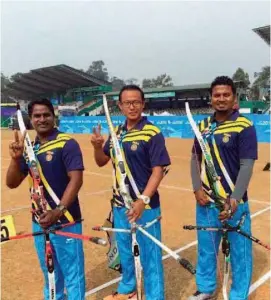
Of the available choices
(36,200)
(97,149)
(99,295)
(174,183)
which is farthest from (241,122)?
(174,183)

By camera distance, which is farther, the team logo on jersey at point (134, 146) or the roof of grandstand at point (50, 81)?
the roof of grandstand at point (50, 81)

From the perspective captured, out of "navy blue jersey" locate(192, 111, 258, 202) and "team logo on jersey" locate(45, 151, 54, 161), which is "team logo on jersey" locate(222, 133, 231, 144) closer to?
"navy blue jersey" locate(192, 111, 258, 202)

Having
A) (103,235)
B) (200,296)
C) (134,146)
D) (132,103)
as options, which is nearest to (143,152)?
(134,146)

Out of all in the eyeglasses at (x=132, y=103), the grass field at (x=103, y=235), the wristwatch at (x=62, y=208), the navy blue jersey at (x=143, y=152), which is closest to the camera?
the wristwatch at (x=62, y=208)

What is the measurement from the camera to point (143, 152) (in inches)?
146

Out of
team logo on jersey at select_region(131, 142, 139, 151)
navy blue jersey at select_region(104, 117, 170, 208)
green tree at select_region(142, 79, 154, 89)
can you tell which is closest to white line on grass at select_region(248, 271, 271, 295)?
navy blue jersey at select_region(104, 117, 170, 208)

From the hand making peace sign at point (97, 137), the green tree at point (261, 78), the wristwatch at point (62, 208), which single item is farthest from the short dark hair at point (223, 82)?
the green tree at point (261, 78)

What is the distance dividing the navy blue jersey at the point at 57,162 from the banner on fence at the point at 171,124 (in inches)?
516

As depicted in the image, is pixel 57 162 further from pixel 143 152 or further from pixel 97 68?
pixel 97 68

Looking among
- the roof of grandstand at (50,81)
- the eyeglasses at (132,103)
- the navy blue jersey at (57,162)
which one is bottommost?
the navy blue jersey at (57,162)

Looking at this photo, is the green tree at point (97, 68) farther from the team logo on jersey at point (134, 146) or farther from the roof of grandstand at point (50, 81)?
the team logo on jersey at point (134, 146)

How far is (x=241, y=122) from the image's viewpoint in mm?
3777

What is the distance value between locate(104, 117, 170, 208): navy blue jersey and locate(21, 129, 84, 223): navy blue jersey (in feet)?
1.71

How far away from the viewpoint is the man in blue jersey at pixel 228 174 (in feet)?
12.1
